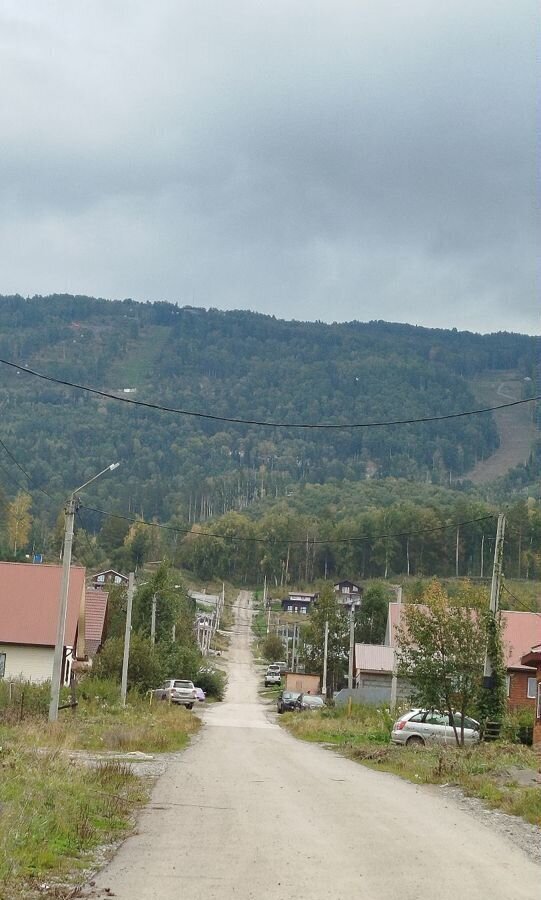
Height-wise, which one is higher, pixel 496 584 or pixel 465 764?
pixel 496 584

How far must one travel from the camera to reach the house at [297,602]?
484ft

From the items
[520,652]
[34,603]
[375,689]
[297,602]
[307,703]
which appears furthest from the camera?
[297,602]

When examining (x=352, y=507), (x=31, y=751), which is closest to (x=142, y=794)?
(x=31, y=751)

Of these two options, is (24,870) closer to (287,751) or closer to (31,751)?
(31,751)

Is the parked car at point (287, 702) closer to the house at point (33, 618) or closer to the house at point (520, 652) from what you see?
the house at point (520, 652)

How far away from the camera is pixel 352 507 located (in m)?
186

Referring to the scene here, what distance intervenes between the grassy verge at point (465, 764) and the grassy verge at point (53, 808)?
229 inches

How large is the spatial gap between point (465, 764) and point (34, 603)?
102 ft

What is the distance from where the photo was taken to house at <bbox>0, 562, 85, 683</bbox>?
156 ft

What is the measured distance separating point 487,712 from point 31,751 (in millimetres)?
17138

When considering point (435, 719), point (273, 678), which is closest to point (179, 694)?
point (435, 719)

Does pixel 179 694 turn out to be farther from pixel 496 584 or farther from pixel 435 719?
pixel 496 584

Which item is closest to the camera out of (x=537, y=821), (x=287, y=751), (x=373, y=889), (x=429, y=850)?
(x=373, y=889)

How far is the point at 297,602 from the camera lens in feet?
491
